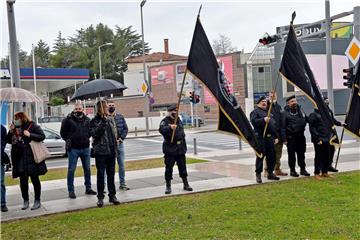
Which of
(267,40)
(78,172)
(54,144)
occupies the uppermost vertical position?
(267,40)

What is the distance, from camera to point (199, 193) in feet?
29.3

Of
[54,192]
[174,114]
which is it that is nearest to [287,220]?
[174,114]

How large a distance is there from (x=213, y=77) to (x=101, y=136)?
2505 millimetres

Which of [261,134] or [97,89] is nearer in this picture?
[97,89]

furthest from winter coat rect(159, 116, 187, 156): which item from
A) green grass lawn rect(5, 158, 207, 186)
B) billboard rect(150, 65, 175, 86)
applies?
billboard rect(150, 65, 175, 86)

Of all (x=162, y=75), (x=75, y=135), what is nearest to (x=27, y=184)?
(x=75, y=135)

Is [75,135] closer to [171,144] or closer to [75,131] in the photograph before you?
[75,131]

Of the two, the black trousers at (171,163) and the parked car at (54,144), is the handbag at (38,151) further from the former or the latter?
the parked car at (54,144)

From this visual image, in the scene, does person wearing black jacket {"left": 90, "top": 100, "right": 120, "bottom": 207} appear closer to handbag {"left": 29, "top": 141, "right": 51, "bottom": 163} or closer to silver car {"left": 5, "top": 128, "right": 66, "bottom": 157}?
handbag {"left": 29, "top": 141, "right": 51, "bottom": 163}

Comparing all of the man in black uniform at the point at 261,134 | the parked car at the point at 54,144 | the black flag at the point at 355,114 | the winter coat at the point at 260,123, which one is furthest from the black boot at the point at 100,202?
the parked car at the point at 54,144

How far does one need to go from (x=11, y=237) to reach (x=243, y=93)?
48.3 meters

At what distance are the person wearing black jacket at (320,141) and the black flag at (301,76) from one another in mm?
140

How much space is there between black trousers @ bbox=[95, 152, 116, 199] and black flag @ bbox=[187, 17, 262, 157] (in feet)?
7.60

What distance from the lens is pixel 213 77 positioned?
889 cm
